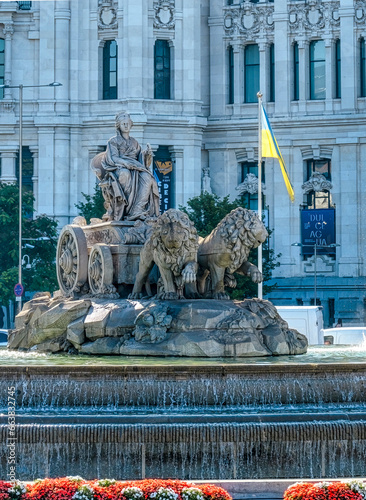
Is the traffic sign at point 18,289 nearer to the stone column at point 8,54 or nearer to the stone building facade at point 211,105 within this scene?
the stone building facade at point 211,105

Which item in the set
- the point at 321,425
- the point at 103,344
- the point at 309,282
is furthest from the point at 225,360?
the point at 309,282

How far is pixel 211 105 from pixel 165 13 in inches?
221

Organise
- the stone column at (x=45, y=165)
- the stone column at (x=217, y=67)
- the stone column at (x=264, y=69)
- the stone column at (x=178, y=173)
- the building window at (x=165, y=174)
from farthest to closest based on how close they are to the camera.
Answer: the stone column at (x=217, y=67) < the stone column at (x=264, y=69) < the stone column at (x=45, y=165) < the stone column at (x=178, y=173) < the building window at (x=165, y=174)

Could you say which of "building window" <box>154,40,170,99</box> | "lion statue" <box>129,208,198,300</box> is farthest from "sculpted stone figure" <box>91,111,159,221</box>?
"building window" <box>154,40,170,99</box>

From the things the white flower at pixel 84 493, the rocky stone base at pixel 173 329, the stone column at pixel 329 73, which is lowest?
the white flower at pixel 84 493

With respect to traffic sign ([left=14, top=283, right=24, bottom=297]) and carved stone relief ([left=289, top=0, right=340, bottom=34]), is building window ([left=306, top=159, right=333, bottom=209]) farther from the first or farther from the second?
traffic sign ([left=14, top=283, right=24, bottom=297])

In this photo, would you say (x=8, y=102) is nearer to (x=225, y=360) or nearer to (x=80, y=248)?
(x=80, y=248)

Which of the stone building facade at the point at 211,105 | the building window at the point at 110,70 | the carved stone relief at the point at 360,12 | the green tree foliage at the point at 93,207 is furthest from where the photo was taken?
the building window at the point at 110,70

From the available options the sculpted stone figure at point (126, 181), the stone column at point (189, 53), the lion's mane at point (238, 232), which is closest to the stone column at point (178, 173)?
the stone column at point (189, 53)

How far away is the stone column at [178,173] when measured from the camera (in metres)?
73.6

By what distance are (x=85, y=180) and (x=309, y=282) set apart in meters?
12.4

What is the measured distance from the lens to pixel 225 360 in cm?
2197

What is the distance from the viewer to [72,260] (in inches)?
1037

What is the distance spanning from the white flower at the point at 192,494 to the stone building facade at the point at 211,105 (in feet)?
192
